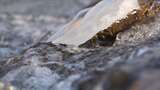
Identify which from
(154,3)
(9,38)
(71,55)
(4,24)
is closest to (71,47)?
(71,55)

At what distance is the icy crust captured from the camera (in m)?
3.81

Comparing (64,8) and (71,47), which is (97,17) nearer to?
(71,47)

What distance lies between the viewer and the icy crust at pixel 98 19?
12.5 feet

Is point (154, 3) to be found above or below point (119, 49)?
above

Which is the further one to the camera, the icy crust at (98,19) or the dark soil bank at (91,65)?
the icy crust at (98,19)

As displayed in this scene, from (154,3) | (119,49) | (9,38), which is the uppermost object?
(9,38)

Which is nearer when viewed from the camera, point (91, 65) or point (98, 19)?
point (91, 65)

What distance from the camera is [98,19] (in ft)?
12.8

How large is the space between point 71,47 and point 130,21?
48 cm

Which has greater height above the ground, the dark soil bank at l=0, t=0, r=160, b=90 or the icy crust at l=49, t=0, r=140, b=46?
the icy crust at l=49, t=0, r=140, b=46

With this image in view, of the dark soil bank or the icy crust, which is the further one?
the icy crust

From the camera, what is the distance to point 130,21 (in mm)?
3828

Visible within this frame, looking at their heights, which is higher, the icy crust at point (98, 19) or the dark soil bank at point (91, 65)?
the icy crust at point (98, 19)

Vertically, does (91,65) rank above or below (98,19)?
below
